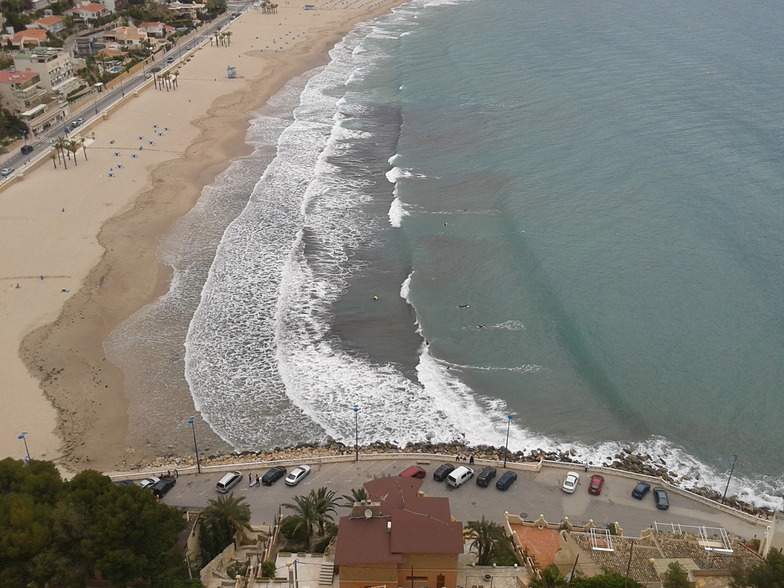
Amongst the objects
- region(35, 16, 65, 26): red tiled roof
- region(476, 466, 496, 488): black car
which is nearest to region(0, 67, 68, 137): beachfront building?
region(35, 16, 65, 26): red tiled roof

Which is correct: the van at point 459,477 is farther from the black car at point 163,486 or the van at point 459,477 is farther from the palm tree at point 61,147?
the palm tree at point 61,147

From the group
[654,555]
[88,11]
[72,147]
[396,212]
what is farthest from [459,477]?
[88,11]

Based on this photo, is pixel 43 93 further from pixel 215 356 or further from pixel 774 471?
pixel 774 471

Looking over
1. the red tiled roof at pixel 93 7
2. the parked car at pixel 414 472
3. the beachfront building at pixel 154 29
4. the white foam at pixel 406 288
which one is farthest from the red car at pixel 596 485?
the red tiled roof at pixel 93 7

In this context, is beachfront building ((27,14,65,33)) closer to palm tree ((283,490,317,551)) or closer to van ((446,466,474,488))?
van ((446,466,474,488))

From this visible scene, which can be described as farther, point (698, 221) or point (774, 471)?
point (698, 221)

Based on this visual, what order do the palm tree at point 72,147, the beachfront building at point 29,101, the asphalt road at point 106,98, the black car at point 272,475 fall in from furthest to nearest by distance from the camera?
the beachfront building at point 29,101
the asphalt road at point 106,98
the palm tree at point 72,147
the black car at point 272,475

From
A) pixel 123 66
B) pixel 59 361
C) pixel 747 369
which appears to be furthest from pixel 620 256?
pixel 123 66
